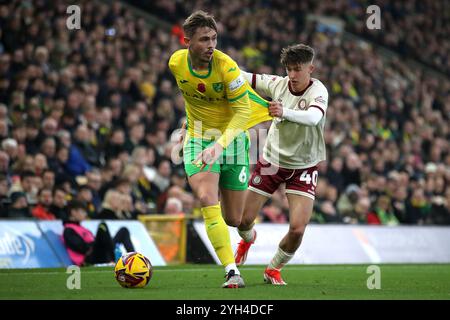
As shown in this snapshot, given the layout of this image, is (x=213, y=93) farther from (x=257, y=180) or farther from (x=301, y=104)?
(x=257, y=180)

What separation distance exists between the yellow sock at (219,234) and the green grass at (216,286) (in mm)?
354

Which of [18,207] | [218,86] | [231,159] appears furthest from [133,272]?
[18,207]

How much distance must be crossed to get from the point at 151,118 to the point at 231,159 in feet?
28.3

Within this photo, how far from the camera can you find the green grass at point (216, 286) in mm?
8016

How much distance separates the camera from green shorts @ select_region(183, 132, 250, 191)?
926 cm

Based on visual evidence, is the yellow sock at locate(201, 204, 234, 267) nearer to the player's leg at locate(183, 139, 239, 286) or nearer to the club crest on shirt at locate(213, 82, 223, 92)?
the player's leg at locate(183, 139, 239, 286)

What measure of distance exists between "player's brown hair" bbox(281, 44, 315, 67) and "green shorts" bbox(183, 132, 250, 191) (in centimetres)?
94

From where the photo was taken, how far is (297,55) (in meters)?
9.33

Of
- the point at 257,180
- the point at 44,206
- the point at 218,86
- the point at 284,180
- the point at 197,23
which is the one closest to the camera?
the point at 197,23

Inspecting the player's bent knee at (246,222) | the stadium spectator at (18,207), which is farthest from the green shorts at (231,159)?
the stadium spectator at (18,207)

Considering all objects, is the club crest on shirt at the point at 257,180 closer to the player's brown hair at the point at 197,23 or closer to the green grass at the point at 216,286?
the green grass at the point at 216,286

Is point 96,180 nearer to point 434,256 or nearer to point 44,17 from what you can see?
point 44,17

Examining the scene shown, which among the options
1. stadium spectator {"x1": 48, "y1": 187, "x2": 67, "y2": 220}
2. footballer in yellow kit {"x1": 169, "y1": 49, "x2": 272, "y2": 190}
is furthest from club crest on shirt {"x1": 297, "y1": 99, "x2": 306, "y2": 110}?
stadium spectator {"x1": 48, "y1": 187, "x2": 67, "y2": 220}

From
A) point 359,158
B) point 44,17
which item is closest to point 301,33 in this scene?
point 359,158
